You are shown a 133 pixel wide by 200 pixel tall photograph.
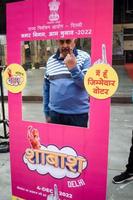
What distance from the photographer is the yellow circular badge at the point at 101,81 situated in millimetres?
2271

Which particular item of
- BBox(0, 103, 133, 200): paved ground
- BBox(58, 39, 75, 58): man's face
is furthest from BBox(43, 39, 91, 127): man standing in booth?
BBox(0, 103, 133, 200): paved ground

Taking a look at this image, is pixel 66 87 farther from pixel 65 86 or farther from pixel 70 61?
pixel 70 61

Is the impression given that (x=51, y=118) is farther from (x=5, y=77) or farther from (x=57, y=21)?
(x=57, y=21)

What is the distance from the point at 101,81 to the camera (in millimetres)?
2307

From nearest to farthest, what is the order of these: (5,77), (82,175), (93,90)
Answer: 1. (93,90)
2. (82,175)
3. (5,77)

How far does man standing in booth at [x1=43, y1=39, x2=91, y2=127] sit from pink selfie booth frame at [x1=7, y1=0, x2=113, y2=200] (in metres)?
0.05

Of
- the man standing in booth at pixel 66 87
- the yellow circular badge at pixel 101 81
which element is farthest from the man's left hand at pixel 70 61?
the yellow circular badge at pixel 101 81

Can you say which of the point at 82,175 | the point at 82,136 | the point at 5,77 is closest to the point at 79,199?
the point at 82,175

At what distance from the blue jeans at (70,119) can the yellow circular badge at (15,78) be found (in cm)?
29

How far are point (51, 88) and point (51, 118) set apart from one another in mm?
202

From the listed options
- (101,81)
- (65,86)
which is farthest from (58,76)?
(101,81)

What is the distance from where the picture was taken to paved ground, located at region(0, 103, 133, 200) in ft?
11.4

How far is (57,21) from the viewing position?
2418mm

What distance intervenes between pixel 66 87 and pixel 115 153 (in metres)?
2.57
